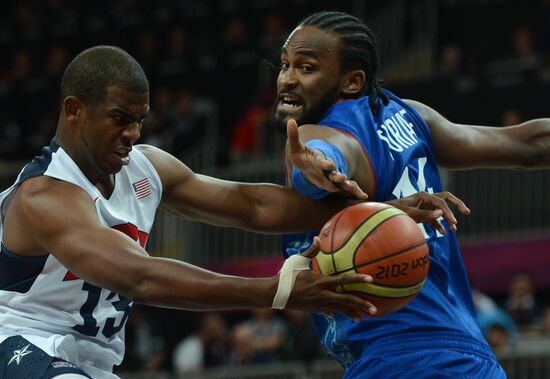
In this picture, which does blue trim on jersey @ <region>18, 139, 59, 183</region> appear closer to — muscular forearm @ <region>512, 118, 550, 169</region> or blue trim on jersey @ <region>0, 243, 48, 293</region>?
blue trim on jersey @ <region>0, 243, 48, 293</region>

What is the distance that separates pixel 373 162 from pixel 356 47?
2.48 ft

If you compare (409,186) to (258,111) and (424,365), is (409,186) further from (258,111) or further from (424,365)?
(258,111)

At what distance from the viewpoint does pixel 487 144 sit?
715 centimetres

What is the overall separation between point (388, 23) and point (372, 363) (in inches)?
554

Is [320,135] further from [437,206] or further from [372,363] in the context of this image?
[372,363]

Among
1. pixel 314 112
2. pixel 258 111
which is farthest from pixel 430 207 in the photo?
pixel 258 111

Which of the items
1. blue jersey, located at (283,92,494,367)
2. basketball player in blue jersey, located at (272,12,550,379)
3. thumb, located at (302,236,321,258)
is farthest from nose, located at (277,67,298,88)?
thumb, located at (302,236,321,258)

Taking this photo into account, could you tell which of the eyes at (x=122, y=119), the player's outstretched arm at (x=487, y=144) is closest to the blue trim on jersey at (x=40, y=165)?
the eyes at (x=122, y=119)

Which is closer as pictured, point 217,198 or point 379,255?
point 379,255

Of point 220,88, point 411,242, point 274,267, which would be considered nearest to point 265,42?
point 220,88

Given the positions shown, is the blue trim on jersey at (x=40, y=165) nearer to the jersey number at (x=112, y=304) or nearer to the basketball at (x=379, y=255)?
the jersey number at (x=112, y=304)

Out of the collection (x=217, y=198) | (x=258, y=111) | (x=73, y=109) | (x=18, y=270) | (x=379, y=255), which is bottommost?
(x=258, y=111)

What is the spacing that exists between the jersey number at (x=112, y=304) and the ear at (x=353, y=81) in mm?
1393

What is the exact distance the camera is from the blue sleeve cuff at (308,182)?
19.4 ft
